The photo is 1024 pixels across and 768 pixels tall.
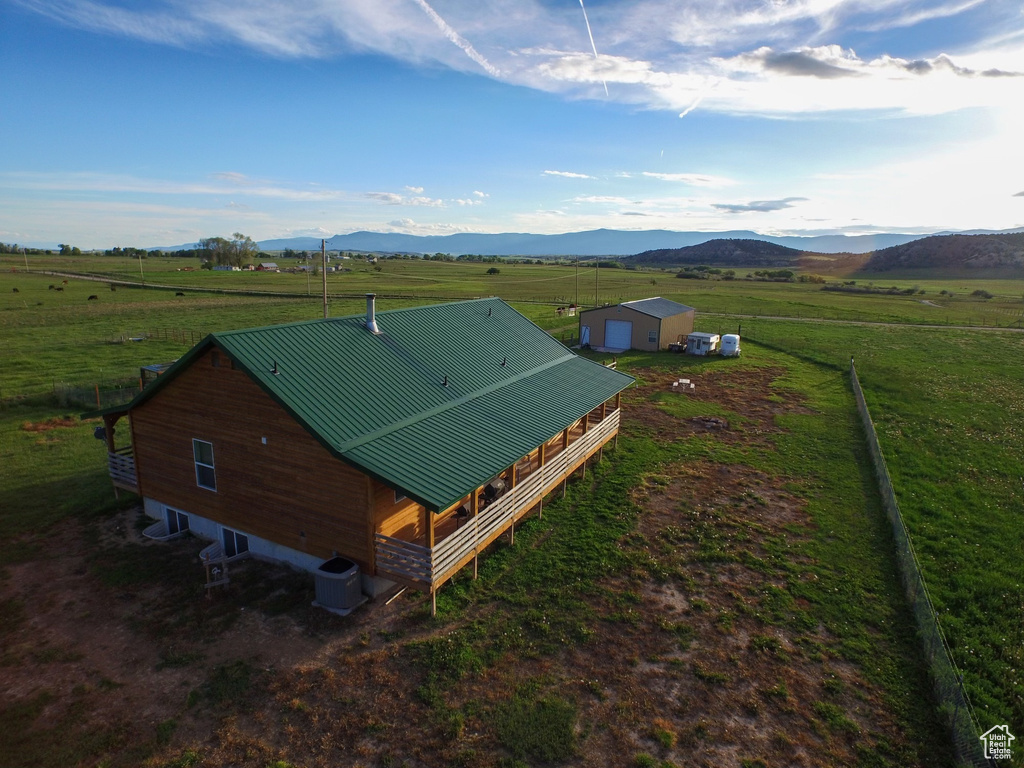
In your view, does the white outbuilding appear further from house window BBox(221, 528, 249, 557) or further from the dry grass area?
house window BBox(221, 528, 249, 557)

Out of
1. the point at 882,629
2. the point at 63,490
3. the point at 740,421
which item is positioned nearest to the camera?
the point at 882,629

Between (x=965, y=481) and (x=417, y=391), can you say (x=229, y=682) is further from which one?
(x=965, y=481)

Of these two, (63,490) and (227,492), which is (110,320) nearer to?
(63,490)

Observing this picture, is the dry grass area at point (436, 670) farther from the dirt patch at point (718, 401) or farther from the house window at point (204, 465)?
the dirt patch at point (718, 401)

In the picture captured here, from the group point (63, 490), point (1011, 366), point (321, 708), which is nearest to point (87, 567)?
point (63, 490)

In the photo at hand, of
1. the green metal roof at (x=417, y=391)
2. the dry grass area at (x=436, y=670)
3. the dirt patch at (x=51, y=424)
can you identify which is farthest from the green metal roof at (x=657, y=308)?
the dirt patch at (x=51, y=424)

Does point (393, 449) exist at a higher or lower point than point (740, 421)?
higher

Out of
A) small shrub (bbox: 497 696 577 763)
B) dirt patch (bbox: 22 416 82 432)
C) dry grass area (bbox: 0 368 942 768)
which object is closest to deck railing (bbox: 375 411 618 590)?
dry grass area (bbox: 0 368 942 768)
